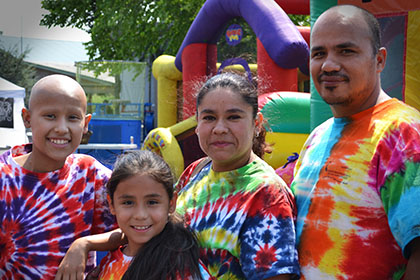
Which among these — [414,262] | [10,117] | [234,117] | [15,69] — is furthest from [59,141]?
[15,69]

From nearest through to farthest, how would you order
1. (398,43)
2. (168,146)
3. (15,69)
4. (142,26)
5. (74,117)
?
(74,117) → (398,43) → (168,146) → (142,26) → (15,69)

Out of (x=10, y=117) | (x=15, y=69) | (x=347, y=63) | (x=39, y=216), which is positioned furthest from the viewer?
(x=15, y=69)

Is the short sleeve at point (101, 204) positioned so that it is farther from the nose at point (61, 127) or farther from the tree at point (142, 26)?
the tree at point (142, 26)

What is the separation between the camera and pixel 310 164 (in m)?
1.84

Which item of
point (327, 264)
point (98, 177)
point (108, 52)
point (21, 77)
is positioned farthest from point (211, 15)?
point (21, 77)

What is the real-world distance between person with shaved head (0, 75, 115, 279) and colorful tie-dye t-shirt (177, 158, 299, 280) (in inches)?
21.5

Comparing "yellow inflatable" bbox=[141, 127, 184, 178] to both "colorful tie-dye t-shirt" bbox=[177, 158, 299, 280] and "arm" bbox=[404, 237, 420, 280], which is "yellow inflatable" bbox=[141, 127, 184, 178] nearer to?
"colorful tie-dye t-shirt" bbox=[177, 158, 299, 280]

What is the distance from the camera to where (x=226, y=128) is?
1862mm

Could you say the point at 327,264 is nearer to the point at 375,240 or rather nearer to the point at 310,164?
the point at 375,240

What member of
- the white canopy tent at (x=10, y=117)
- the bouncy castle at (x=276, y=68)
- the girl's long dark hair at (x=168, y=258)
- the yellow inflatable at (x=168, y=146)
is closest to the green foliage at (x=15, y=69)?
the white canopy tent at (x=10, y=117)

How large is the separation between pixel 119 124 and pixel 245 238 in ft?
38.2

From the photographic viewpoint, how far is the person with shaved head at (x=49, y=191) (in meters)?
2.04

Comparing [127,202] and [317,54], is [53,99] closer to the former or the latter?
[127,202]

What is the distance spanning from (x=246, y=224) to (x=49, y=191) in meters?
0.95
